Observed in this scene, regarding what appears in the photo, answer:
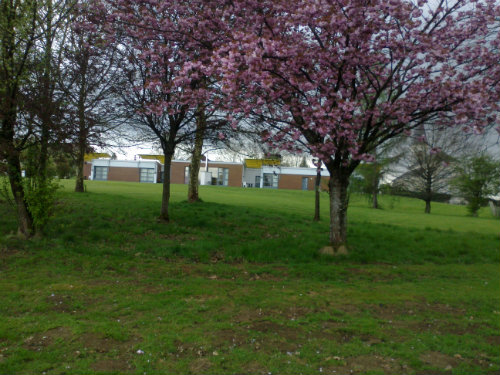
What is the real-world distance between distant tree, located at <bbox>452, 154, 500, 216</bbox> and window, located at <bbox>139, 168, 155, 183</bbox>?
47005mm

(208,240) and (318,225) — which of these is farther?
(318,225)

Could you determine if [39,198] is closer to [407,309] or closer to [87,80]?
[87,80]

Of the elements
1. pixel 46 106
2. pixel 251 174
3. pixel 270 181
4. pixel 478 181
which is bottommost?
pixel 270 181

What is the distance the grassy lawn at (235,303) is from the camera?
154 inches

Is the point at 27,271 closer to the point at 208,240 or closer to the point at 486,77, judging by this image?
the point at 208,240

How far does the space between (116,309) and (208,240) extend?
562cm

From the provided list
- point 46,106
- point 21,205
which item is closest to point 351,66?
point 46,106

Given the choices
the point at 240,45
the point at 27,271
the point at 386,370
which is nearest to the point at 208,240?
the point at 27,271

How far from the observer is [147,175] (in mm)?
65375

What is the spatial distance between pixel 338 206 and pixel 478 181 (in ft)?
89.8

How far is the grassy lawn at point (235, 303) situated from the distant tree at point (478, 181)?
22392mm

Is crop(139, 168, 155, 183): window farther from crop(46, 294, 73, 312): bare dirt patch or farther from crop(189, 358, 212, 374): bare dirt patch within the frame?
crop(189, 358, 212, 374): bare dirt patch

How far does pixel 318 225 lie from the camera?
14.7 m

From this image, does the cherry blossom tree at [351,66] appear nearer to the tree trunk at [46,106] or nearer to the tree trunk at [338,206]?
the tree trunk at [338,206]
